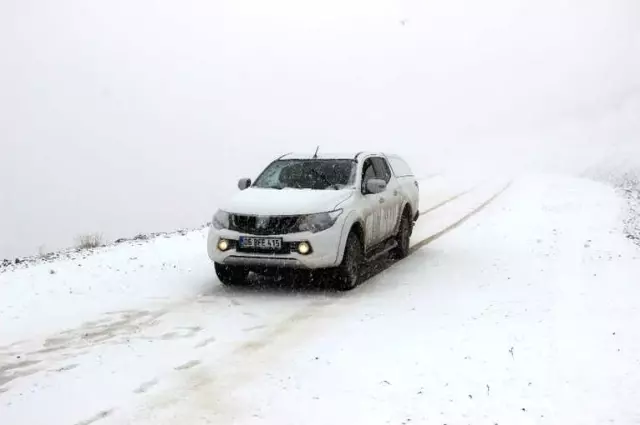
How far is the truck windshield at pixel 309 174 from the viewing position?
884cm

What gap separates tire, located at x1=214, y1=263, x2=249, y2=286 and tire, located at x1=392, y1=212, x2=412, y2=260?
3.01 meters

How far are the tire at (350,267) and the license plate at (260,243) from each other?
34.2 inches

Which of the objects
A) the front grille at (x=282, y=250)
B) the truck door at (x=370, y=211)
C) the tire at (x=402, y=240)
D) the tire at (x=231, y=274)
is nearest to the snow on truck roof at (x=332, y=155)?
the truck door at (x=370, y=211)

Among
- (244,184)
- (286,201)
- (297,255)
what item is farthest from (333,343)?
(244,184)

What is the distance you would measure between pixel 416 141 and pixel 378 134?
4.34m

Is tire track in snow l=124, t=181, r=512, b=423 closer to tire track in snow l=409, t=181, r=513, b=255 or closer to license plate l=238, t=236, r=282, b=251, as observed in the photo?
license plate l=238, t=236, r=282, b=251

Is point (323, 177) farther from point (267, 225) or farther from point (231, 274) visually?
point (231, 274)

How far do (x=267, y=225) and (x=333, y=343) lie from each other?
2.26 metres

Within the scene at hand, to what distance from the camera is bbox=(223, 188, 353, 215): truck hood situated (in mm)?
7754

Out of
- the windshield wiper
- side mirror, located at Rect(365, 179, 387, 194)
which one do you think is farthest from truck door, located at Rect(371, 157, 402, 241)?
the windshield wiper

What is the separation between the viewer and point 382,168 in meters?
10.2

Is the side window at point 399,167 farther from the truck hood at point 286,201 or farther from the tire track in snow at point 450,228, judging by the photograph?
the truck hood at point 286,201

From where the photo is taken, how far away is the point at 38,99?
86875 mm

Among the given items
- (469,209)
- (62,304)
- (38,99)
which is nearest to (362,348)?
(62,304)
